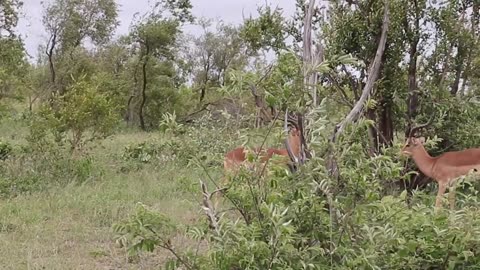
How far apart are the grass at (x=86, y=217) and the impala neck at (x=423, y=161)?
2.37 metres

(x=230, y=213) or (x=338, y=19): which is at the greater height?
(x=338, y=19)

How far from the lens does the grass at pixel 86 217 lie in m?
4.88

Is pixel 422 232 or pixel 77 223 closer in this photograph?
pixel 422 232

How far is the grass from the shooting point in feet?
16.0

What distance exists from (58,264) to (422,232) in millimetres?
2963

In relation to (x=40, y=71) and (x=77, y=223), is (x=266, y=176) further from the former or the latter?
(x=40, y=71)

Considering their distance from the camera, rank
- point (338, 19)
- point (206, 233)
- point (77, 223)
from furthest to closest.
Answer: point (338, 19)
point (77, 223)
point (206, 233)

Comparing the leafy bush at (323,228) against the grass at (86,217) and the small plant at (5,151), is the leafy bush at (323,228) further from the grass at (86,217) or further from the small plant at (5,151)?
the small plant at (5,151)

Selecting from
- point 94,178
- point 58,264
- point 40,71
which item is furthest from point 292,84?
point 40,71

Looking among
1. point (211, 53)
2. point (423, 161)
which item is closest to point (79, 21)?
point (211, 53)

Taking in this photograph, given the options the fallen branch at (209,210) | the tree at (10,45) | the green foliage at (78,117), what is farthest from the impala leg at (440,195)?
the tree at (10,45)

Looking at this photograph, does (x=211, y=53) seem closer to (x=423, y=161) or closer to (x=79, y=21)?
(x=79, y=21)

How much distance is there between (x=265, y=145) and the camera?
8.71 feet

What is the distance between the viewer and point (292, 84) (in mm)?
2426
